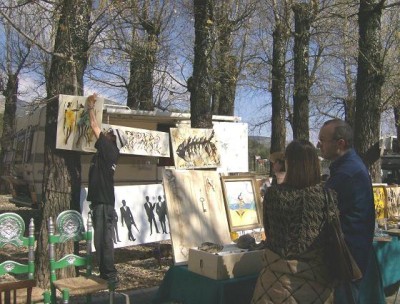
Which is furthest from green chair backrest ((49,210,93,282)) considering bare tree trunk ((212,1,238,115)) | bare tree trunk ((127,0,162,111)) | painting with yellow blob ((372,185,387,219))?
bare tree trunk ((127,0,162,111))

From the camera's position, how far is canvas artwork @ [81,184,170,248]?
7.61 metres

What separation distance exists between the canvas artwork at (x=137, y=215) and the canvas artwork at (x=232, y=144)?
10.0 feet

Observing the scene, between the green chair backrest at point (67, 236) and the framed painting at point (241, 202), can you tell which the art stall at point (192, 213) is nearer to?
the framed painting at point (241, 202)

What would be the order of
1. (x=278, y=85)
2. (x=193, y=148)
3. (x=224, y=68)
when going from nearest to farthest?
(x=193, y=148) < (x=224, y=68) < (x=278, y=85)

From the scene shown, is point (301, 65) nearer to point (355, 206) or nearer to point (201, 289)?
point (201, 289)

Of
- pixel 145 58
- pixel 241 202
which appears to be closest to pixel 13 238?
pixel 241 202

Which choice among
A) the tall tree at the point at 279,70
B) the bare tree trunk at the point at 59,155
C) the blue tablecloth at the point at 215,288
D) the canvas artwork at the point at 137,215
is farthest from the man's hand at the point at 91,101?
the tall tree at the point at 279,70

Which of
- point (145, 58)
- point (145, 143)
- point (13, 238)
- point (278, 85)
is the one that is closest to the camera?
point (13, 238)

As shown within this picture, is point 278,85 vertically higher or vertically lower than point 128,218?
higher

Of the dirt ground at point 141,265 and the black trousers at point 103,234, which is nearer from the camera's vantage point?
the black trousers at point 103,234

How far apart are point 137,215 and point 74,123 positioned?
253 cm

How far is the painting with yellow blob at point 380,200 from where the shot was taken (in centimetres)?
706

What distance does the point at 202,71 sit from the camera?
811cm

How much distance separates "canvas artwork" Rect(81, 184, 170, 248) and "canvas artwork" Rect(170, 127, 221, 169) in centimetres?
171
